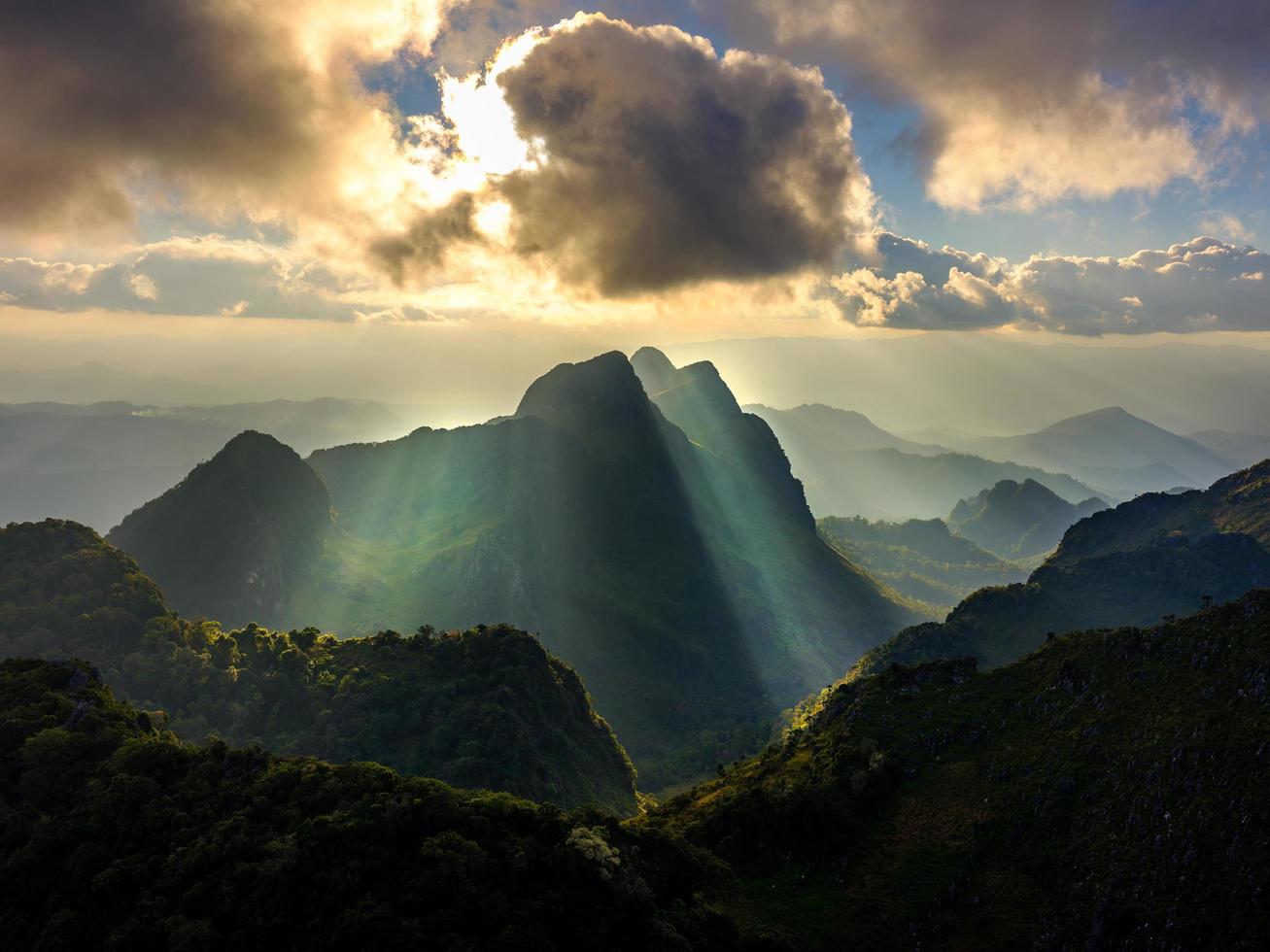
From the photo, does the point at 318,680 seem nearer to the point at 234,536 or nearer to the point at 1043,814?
the point at 234,536

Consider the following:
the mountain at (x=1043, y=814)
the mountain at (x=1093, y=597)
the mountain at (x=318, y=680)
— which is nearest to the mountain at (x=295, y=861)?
the mountain at (x=1043, y=814)

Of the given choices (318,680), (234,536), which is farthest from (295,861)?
(234,536)

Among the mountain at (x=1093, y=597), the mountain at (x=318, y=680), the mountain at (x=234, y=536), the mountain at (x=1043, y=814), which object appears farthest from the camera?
the mountain at (x=234, y=536)

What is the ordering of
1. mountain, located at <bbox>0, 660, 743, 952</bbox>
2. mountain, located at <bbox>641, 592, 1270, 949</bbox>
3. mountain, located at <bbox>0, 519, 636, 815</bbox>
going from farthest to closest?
mountain, located at <bbox>0, 519, 636, 815</bbox> → mountain, located at <bbox>641, 592, 1270, 949</bbox> → mountain, located at <bbox>0, 660, 743, 952</bbox>

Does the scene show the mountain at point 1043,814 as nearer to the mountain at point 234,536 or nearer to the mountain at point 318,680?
the mountain at point 318,680

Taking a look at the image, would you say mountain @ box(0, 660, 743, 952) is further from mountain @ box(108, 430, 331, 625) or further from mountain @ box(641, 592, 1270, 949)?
mountain @ box(108, 430, 331, 625)

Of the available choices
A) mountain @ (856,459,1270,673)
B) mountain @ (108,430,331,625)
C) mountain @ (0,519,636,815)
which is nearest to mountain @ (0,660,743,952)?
mountain @ (0,519,636,815)

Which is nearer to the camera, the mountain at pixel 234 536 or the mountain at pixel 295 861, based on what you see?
the mountain at pixel 295 861
